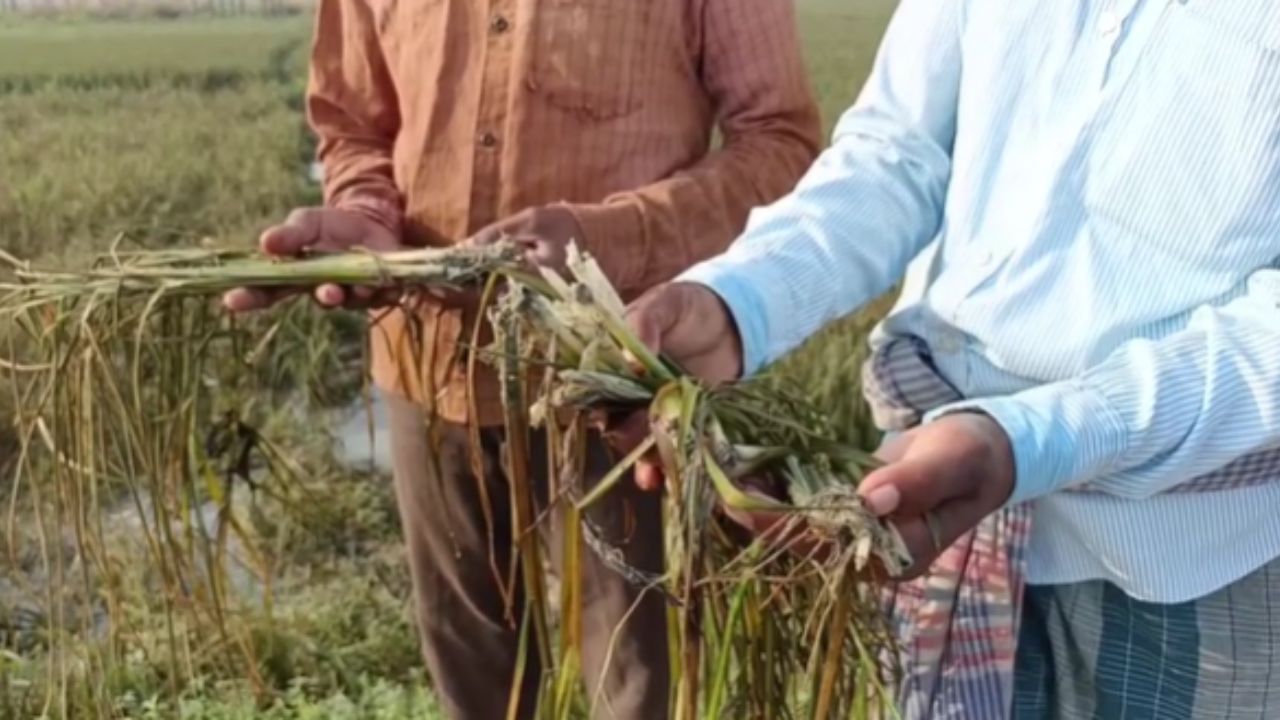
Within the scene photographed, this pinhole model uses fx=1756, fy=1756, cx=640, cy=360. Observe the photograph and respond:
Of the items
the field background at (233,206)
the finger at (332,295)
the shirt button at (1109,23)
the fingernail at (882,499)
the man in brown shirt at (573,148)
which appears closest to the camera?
the fingernail at (882,499)

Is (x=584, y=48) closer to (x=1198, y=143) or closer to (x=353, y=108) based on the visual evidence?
(x=353, y=108)

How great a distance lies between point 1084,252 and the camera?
1.00 meters

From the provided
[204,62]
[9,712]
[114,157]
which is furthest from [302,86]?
[9,712]

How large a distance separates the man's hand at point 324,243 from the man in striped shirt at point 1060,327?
1.03 feet

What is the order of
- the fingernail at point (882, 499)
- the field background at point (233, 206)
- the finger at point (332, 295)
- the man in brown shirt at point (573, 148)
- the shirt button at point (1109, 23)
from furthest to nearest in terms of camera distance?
the field background at point (233, 206)
the man in brown shirt at point (573, 148)
the finger at point (332, 295)
the shirt button at point (1109, 23)
the fingernail at point (882, 499)

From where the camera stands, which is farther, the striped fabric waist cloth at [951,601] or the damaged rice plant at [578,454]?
the striped fabric waist cloth at [951,601]

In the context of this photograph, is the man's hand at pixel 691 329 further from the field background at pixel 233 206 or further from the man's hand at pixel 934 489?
the field background at pixel 233 206

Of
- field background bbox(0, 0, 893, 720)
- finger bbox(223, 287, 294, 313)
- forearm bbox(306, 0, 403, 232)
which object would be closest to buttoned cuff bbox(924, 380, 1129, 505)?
finger bbox(223, 287, 294, 313)

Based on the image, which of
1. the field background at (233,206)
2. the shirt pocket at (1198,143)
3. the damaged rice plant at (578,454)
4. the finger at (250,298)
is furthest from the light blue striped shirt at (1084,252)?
the field background at (233,206)

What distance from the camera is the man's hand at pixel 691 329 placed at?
1.05 m

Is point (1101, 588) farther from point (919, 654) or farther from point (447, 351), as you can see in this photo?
point (447, 351)

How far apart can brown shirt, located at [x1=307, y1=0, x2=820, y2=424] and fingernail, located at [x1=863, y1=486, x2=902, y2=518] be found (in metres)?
0.68

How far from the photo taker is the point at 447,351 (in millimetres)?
1596

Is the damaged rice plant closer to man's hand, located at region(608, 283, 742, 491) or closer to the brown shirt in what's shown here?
man's hand, located at region(608, 283, 742, 491)
